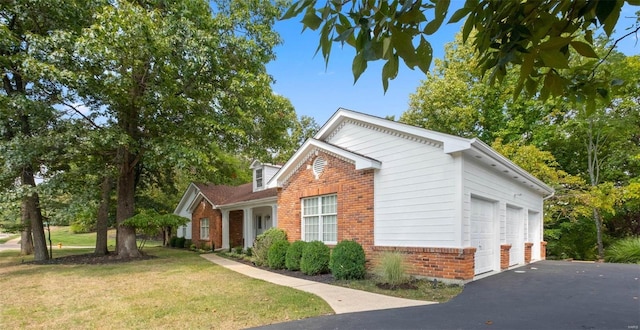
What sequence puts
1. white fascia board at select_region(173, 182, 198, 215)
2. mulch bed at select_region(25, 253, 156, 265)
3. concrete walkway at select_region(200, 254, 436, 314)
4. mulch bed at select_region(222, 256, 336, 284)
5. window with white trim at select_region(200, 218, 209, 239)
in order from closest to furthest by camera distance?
concrete walkway at select_region(200, 254, 436, 314) < mulch bed at select_region(222, 256, 336, 284) < mulch bed at select_region(25, 253, 156, 265) < window with white trim at select_region(200, 218, 209, 239) < white fascia board at select_region(173, 182, 198, 215)

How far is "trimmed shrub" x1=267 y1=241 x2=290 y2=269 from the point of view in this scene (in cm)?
1223

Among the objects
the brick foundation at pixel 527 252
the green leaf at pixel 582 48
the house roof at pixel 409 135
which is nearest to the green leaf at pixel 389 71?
the green leaf at pixel 582 48

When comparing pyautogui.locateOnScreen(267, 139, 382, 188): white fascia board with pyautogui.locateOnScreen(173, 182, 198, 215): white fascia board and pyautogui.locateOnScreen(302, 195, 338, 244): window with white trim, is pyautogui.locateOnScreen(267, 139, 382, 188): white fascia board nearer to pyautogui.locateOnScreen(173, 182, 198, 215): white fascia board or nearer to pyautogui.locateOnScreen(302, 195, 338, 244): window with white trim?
pyautogui.locateOnScreen(302, 195, 338, 244): window with white trim

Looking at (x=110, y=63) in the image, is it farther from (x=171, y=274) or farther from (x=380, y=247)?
(x=380, y=247)

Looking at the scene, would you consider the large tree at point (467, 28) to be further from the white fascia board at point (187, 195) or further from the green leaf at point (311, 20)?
the white fascia board at point (187, 195)

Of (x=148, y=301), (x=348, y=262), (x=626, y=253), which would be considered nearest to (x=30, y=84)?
(x=148, y=301)

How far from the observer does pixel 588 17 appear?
2.17m

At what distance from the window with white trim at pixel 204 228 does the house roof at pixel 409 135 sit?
423 inches

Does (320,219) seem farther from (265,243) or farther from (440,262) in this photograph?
(440,262)

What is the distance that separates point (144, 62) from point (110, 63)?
1.06 metres

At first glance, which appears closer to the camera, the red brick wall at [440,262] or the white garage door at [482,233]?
the red brick wall at [440,262]

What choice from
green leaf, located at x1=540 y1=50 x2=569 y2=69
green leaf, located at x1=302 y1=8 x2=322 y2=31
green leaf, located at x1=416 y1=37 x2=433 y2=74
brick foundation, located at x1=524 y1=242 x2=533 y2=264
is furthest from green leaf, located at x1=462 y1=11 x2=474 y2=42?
brick foundation, located at x1=524 y1=242 x2=533 y2=264

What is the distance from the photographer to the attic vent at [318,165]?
12352 millimetres

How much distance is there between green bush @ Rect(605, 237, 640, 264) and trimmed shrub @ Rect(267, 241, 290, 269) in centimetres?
1386
